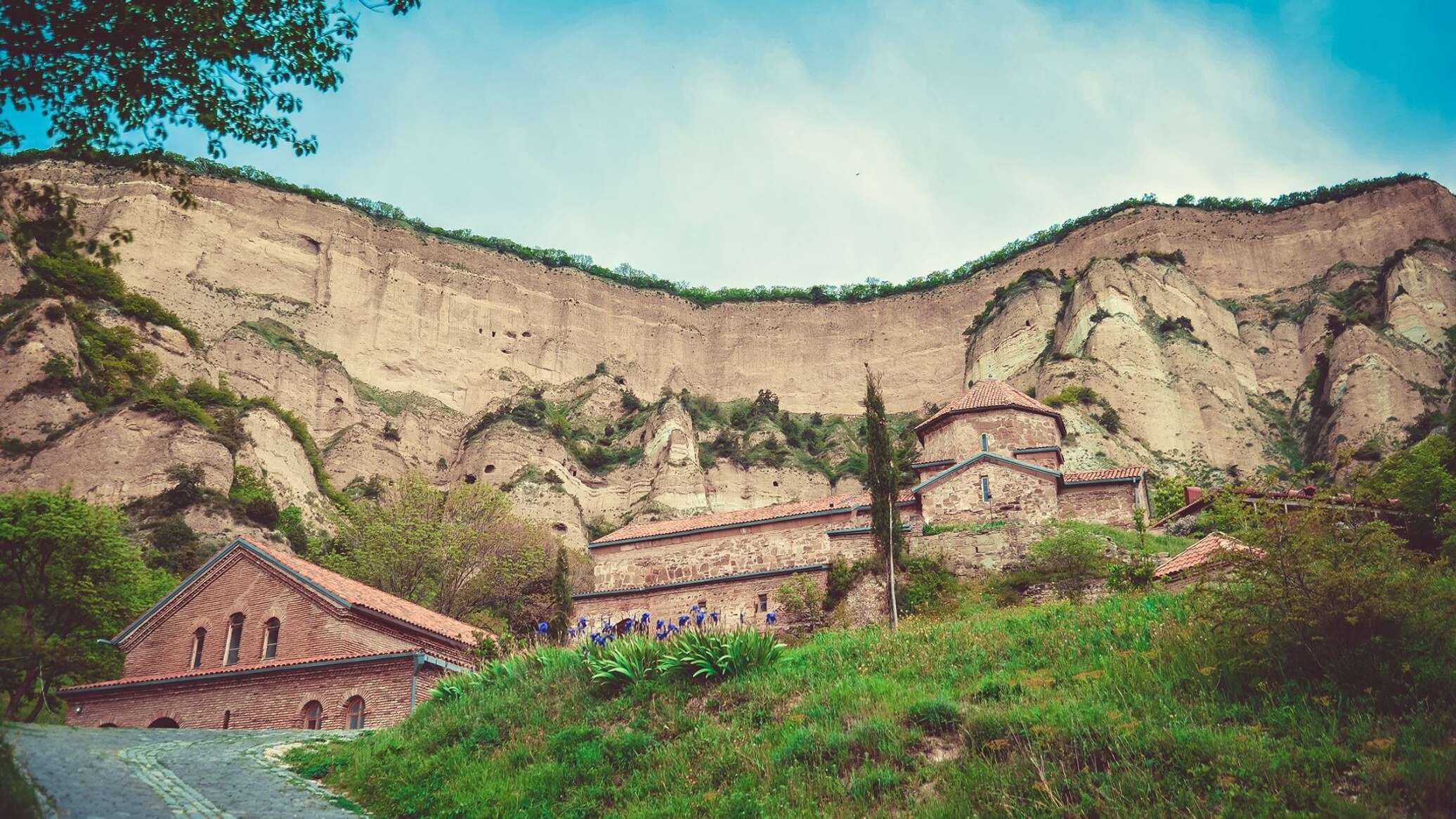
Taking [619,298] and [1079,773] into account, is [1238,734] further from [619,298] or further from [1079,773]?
[619,298]

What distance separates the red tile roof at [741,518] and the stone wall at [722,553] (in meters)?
0.21

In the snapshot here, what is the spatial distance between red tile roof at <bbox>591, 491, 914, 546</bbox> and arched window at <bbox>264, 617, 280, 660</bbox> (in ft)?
45.2

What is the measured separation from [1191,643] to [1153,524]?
24.2m

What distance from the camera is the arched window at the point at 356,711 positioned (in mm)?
20531

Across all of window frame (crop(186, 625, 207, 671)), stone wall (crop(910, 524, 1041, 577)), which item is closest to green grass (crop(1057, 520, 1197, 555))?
stone wall (crop(910, 524, 1041, 577))

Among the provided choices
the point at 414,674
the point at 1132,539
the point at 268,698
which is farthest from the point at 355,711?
the point at 1132,539

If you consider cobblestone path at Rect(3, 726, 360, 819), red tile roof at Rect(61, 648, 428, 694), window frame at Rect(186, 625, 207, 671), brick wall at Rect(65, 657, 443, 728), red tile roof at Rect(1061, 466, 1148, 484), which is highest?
red tile roof at Rect(1061, 466, 1148, 484)

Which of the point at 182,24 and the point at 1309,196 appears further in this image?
the point at 1309,196

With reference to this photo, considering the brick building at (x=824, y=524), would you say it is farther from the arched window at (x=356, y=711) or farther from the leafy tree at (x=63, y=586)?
the leafy tree at (x=63, y=586)

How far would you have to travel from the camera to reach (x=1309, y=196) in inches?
3066

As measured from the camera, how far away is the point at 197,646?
2348cm

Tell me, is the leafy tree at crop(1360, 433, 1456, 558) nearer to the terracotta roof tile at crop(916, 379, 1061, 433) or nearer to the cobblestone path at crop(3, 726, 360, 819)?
the terracotta roof tile at crop(916, 379, 1061, 433)

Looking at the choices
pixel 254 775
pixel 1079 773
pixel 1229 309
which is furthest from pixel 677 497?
pixel 1079 773

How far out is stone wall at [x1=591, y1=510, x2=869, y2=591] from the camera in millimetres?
32312
